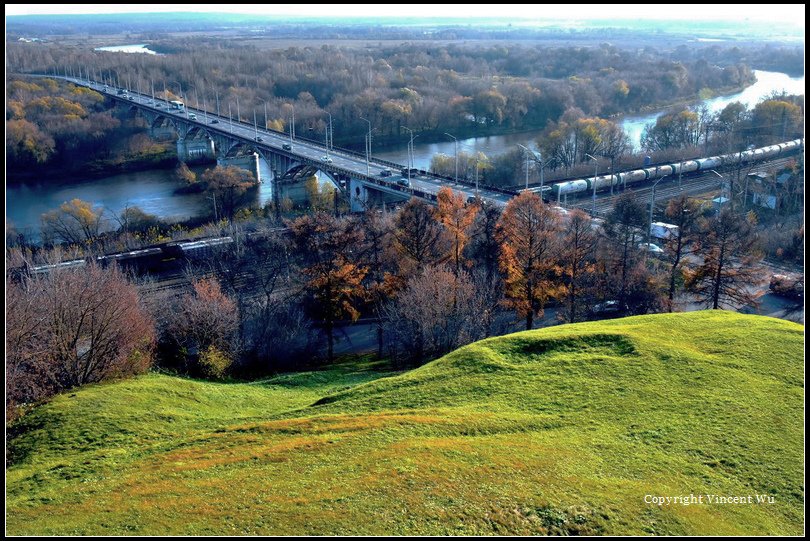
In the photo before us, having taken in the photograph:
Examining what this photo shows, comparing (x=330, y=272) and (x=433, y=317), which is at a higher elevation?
(x=330, y=272)

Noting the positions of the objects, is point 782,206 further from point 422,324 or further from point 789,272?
point 422,324

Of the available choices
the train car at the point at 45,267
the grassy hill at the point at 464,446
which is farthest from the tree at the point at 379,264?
the train car at the point at 45,267

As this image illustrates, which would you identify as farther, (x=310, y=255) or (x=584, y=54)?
(x=584, y=54)

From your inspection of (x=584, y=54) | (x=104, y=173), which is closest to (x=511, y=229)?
(x=104, y=173)

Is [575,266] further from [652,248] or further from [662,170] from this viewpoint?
[662,170]

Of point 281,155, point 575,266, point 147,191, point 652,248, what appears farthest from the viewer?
point 147,191

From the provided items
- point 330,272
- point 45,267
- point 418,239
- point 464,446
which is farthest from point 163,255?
point 464,446

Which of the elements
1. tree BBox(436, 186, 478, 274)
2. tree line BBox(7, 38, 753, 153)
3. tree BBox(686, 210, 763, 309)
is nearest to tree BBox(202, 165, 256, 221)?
tree line BBox(7, 38, 753, 153)

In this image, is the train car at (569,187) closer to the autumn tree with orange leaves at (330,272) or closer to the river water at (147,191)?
the river water at (147,191)
